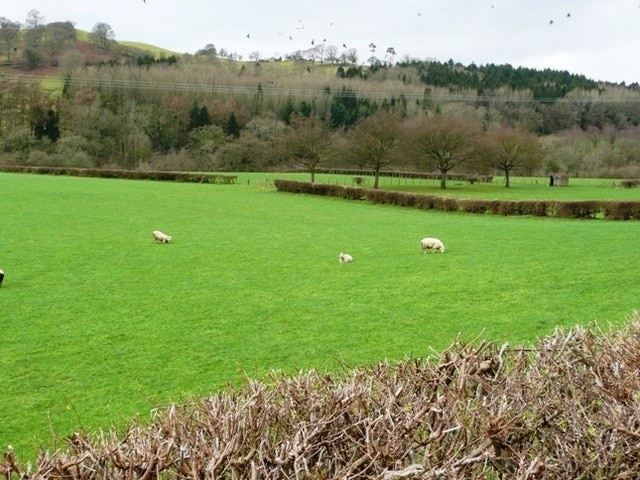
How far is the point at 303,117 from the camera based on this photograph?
359 feet

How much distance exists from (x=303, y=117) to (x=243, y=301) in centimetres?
9805

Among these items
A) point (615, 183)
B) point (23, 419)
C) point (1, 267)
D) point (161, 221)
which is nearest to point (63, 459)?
point (23, 419)

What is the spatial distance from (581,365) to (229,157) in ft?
345

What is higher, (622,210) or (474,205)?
(622,210)

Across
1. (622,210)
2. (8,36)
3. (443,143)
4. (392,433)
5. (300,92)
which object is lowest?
(622,210)

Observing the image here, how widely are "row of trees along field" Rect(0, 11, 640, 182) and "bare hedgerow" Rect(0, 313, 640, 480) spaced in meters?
59.4

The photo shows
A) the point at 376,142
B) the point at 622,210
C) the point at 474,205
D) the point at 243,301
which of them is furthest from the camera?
the point at 376,142

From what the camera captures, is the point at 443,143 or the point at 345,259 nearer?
the point at 345,259

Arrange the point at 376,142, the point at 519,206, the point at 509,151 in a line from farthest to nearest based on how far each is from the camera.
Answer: the point at 509,151 < the point at 376,142 < the point at 519,206

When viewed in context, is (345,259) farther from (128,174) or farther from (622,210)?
(128,174)

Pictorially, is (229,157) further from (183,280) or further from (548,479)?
(548,479)

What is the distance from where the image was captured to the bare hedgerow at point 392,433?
2777 mm

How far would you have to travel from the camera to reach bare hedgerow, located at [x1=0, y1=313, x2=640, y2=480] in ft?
9.11

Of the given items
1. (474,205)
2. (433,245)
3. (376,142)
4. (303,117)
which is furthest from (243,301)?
(303,117)
